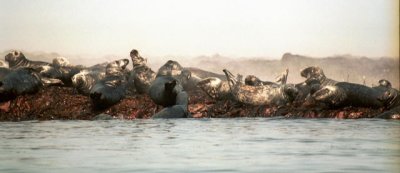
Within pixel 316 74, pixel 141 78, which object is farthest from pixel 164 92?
pixel 316 74

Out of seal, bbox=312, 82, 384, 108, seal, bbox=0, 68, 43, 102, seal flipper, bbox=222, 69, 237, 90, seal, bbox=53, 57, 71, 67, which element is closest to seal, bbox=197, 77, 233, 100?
seal flipper, bbox=222, 69, 237, 90

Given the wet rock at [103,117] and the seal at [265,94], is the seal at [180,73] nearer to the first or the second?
the seal at [265,94]

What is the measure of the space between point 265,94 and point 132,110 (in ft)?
8.49

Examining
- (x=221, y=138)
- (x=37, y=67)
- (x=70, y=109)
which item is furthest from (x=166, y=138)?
(x=37, y=67)

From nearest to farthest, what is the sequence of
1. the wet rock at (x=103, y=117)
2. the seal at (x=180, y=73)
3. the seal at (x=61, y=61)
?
1. the wet rock at (x=103, y=117)
2. the seal at (x=180, y=73)
3. the seal at (x=61, y=61)

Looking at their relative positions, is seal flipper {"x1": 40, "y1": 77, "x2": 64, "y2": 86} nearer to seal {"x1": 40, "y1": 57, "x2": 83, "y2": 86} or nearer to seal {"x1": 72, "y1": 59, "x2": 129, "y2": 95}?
seal {"x1": 40, "y1": 57, "x2": 83, "y2": 86}

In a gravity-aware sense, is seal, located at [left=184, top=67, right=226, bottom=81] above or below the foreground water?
above

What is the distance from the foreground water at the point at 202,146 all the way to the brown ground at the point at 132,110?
0.85 meters

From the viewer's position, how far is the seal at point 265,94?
52.2ft

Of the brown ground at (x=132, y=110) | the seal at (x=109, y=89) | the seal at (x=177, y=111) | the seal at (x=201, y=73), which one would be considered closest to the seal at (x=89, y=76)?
the seal at (x=109, y=89)

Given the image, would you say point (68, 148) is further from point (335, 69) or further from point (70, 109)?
point (335, 69)

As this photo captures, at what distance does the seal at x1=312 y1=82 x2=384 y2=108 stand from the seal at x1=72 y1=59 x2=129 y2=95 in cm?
433

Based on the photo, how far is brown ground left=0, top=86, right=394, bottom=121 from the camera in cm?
1521

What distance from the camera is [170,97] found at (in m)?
15.6
